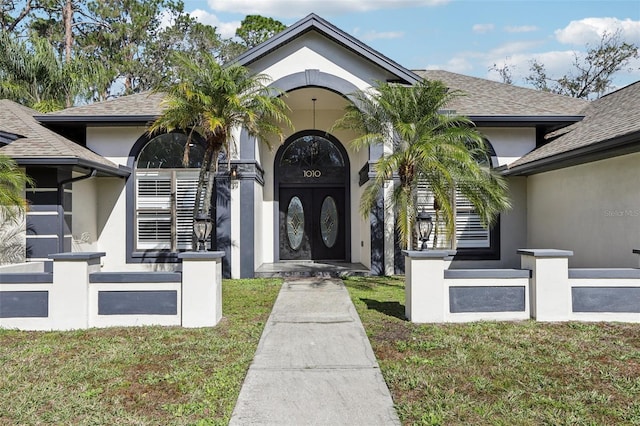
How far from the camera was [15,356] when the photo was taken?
5.77 m

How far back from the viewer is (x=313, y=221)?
15773mm

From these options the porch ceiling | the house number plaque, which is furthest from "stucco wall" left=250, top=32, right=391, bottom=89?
the house number plaque

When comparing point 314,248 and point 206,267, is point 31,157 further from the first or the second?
point 314,248

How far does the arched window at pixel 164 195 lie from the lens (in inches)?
508

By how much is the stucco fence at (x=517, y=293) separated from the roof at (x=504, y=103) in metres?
5.43

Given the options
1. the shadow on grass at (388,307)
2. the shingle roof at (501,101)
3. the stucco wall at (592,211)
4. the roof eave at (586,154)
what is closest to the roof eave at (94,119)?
the shadow on grass at (388,307)

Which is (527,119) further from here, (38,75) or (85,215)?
(38,75)

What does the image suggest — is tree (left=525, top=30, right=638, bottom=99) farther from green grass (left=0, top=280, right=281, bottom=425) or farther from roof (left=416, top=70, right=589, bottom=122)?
green grass (left=0, top=280, right=281, bottom=425)

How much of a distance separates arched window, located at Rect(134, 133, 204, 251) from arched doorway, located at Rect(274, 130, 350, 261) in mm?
3564

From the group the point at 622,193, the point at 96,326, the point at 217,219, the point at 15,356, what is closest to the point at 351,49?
the point at 217,219

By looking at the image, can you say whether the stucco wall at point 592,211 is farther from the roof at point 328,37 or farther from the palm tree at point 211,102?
the palm tree at point 211,102

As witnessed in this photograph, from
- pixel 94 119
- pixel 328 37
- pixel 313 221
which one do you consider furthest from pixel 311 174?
pixel 94 119

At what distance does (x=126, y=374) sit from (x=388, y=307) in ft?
16.1

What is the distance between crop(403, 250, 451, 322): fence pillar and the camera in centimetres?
735
